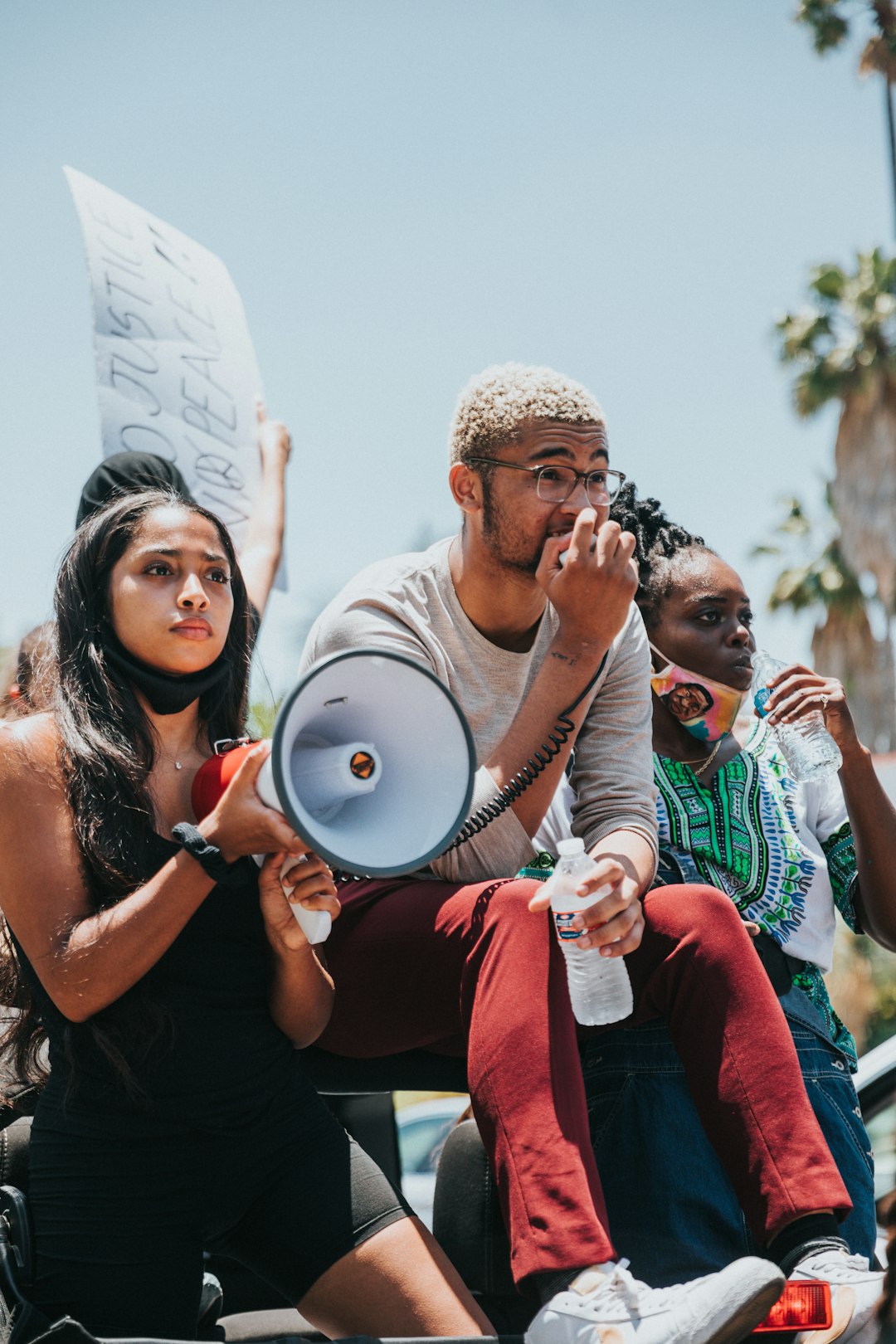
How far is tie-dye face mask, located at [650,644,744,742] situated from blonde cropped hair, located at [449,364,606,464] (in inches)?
28.6

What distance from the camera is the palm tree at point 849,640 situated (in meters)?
18.9

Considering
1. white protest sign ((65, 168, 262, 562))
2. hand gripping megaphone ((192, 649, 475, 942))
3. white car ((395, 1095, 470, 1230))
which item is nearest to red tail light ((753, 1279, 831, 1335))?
hand gripping megaphone ((192, 649, 475, 942))

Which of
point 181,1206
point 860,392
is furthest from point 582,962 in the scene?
point 860,392

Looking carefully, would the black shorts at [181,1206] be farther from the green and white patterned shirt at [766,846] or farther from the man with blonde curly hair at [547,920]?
the green and white patterned shirt at [766,846]

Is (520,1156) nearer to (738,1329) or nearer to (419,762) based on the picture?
(738,1329)

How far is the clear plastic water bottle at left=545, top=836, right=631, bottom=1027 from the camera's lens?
2.22 metres

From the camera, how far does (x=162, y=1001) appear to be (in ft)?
7.39

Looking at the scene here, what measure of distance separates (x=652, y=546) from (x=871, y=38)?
1716 centimetres

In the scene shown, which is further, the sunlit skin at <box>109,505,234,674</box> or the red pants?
the sunlit skin at <box>109,505,234,674</box>

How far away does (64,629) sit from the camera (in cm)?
248

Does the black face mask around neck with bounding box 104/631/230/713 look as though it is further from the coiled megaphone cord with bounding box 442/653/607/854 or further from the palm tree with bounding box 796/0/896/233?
the palm tree with bounding box 796/0/896/233

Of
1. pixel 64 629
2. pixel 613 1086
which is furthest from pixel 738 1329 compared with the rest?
pixel 64 629

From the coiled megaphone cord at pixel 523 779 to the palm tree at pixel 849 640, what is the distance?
16700 mm

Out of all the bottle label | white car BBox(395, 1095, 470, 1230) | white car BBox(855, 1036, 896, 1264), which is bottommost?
white car BBox(395, 1095, 470, 1230)
